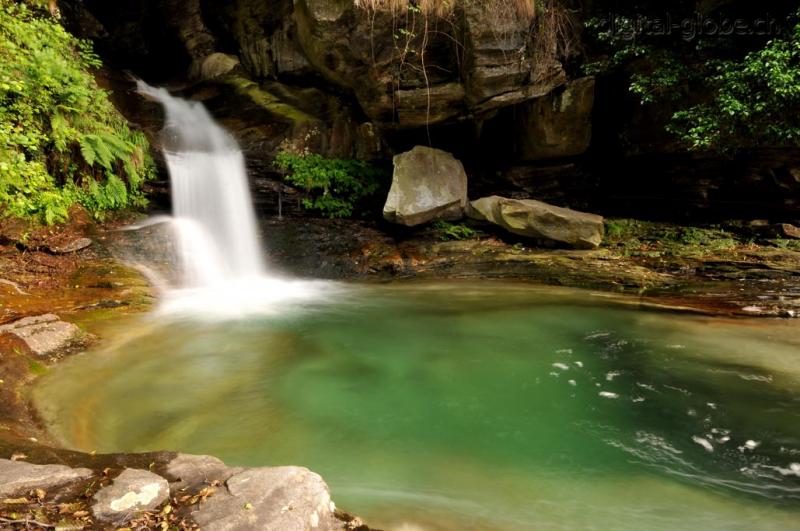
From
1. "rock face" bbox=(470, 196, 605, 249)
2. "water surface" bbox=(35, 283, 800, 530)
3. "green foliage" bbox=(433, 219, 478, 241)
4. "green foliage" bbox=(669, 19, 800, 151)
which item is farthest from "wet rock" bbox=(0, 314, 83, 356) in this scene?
"green foliage" bbox=(669, 19, 800, 151)

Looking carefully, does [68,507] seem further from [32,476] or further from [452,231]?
[452,231]

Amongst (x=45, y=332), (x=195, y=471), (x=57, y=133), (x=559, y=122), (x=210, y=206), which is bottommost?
(x=195, y=471)

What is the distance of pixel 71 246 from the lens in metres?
7.64

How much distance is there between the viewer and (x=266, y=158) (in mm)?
11719

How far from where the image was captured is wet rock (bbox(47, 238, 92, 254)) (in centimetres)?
743

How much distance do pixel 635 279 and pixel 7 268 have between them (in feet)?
31.7

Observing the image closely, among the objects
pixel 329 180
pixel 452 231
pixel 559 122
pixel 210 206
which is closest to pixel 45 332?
pixel 210 206

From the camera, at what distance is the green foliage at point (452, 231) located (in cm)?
1036

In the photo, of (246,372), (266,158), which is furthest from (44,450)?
(266,158)

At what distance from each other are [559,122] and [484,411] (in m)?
7.84

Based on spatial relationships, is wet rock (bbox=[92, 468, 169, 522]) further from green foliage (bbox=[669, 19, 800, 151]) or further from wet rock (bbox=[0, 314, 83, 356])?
green foliage (bbox=[669, 19, 800, 151])

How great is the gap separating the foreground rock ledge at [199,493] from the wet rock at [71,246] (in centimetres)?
621

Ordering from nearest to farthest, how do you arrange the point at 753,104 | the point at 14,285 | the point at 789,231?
the point at 14,285 → the point at 753,104 → the point at 789,231

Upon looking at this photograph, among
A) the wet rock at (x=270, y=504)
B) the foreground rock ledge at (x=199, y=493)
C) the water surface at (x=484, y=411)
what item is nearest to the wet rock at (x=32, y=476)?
the foreground rock ledge at (x=199, y=493)
